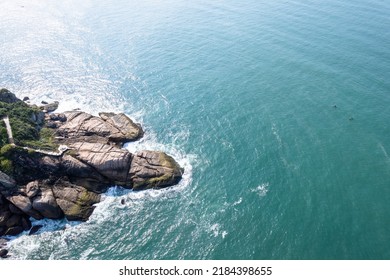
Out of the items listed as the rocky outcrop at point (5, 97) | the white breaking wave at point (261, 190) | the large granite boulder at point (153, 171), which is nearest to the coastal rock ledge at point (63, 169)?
the large granite boulder at point (153, 171)

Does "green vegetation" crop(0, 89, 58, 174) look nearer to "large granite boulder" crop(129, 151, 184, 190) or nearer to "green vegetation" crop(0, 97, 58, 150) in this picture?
"green vegetation" crop(0, 97, 58, 150)

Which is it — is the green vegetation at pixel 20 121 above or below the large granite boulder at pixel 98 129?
above

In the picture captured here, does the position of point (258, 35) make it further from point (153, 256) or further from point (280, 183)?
point (153, 256)

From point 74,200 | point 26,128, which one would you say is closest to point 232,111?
point 74,200

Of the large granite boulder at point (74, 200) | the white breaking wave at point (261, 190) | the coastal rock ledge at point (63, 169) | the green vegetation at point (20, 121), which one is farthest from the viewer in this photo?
the green vegetation at point (20, 121)

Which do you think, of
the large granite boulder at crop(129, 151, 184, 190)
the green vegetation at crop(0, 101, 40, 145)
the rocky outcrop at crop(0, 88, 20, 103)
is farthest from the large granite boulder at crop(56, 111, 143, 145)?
the rocky outcrop at crop(0, 88, 20, 103)

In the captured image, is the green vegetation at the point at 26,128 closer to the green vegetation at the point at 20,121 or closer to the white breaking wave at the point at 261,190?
the green vegetation at the point at 20,121

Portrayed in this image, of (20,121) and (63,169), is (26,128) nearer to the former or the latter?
(20,121)
